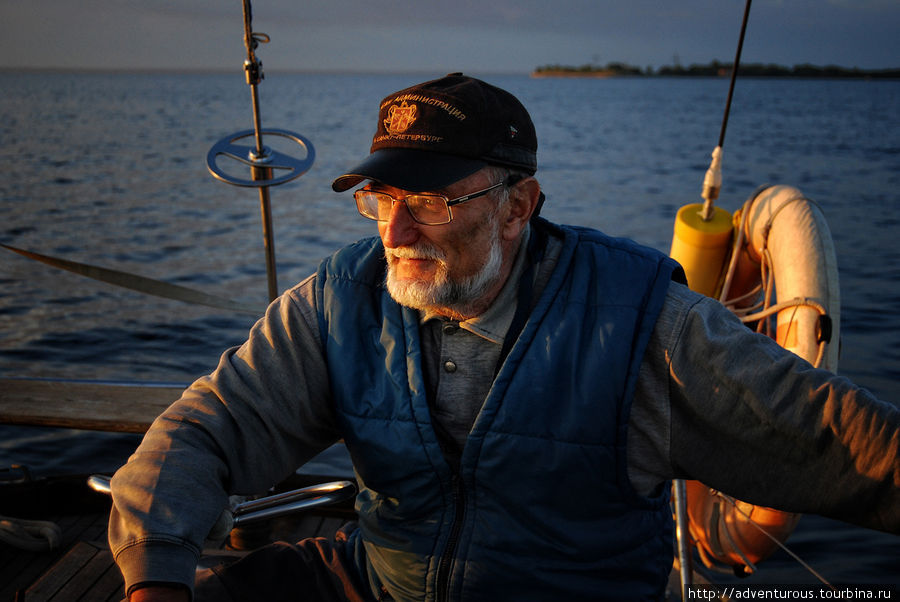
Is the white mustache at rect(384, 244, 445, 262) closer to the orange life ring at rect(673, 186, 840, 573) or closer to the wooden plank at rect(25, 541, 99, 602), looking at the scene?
the wooden plank at rect(25, 541, 99, 602)

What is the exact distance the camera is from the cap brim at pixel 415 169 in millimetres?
1543

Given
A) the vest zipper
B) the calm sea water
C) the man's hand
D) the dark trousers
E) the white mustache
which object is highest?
the white mustache

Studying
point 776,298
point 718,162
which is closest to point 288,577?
point 776,298

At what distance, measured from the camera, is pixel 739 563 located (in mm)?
3234

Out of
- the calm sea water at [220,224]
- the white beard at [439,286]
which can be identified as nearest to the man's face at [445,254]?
the white beard at [439,286]

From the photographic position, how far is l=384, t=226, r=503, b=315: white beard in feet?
5.35

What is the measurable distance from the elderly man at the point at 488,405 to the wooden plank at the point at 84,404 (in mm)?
1442

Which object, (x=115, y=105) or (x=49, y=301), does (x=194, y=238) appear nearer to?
(x=49, y=301)

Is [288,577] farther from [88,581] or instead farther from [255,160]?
[255,160]

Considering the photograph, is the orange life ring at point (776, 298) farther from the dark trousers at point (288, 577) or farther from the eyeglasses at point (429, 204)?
the eyeglasses at point (429, 204)

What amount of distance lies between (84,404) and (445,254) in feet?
7.12

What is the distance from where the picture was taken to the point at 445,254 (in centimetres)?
164

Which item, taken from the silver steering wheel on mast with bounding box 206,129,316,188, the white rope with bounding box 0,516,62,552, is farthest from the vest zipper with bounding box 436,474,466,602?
the white rope with bounding box 0,516,62,552

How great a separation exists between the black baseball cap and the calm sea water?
12.3 feet
